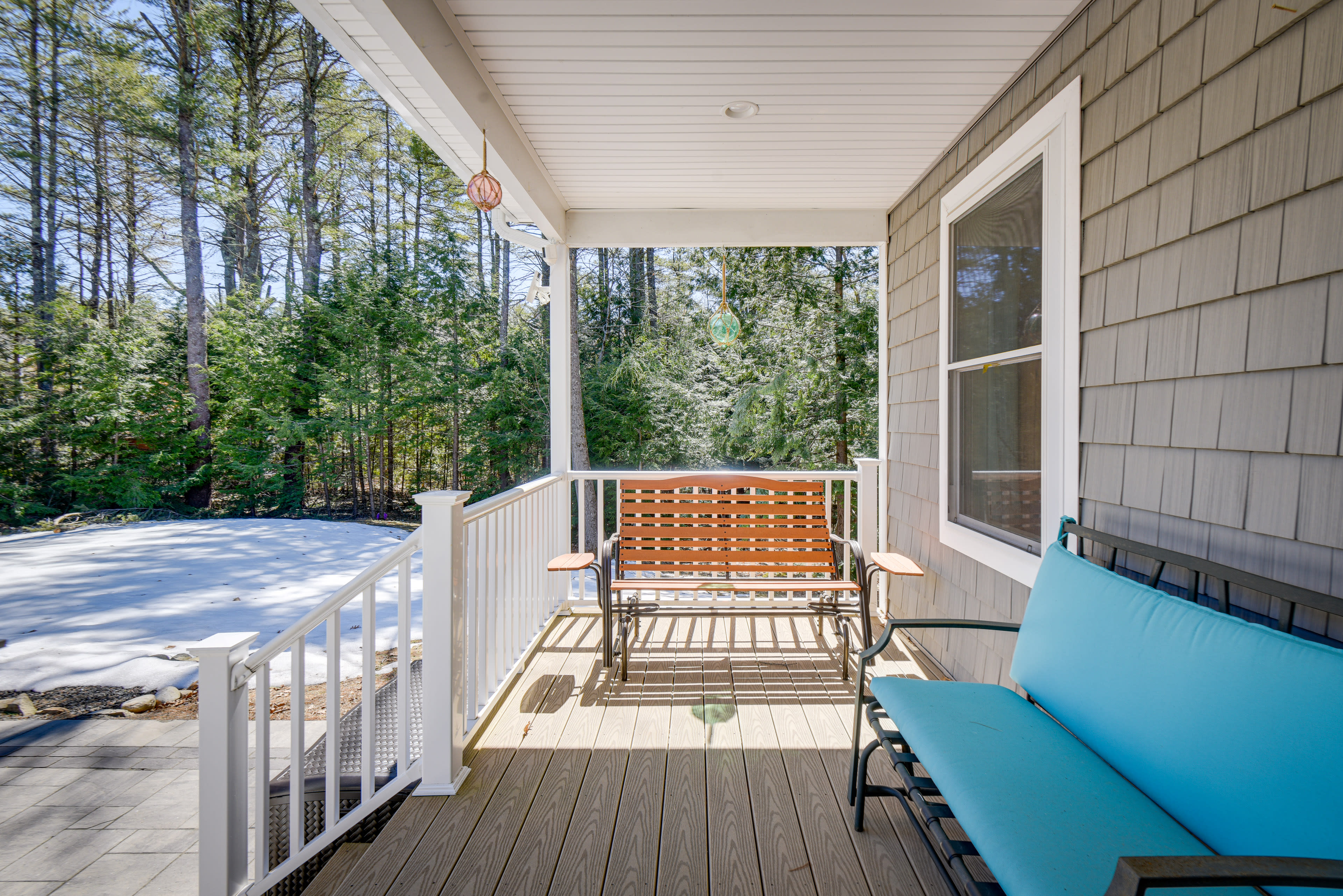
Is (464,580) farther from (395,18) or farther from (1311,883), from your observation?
(1311,883)

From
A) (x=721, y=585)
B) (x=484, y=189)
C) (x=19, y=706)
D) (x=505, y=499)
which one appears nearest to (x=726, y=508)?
(x=721, y=585)

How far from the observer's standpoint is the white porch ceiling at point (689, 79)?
79.9 inches

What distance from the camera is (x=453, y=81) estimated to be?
2129 mm

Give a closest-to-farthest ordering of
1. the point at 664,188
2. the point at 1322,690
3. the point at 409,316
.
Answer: the point at 1322,690 → the point at 664,188 → the point at 409,316

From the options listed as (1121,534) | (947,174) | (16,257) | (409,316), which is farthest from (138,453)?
(1121,534)

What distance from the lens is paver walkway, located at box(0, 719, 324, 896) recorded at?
219 cm

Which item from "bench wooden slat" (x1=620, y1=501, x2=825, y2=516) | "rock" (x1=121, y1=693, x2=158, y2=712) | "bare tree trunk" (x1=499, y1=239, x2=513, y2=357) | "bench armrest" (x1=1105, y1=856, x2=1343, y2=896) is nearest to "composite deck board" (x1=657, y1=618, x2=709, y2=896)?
"bench wooden slat" (x1=620, y1=501, x2=825, y2=516)

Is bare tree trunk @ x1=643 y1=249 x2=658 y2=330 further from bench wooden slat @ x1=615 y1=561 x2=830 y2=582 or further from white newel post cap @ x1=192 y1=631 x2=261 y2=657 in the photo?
white newel post cap @ x1=192 y1=631 x2=261 y2=657

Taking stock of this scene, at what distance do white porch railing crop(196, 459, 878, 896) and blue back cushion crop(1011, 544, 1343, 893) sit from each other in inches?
70.2

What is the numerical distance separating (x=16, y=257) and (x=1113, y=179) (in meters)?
14.7

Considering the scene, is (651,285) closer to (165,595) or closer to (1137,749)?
(165,595)

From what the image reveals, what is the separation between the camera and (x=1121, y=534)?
1832 millimetres

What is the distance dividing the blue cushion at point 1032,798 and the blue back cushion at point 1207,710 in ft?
0.22

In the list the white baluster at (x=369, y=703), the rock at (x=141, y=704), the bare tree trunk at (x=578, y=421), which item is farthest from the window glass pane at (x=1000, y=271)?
the bare tree trunk at (x=578, y=421)
